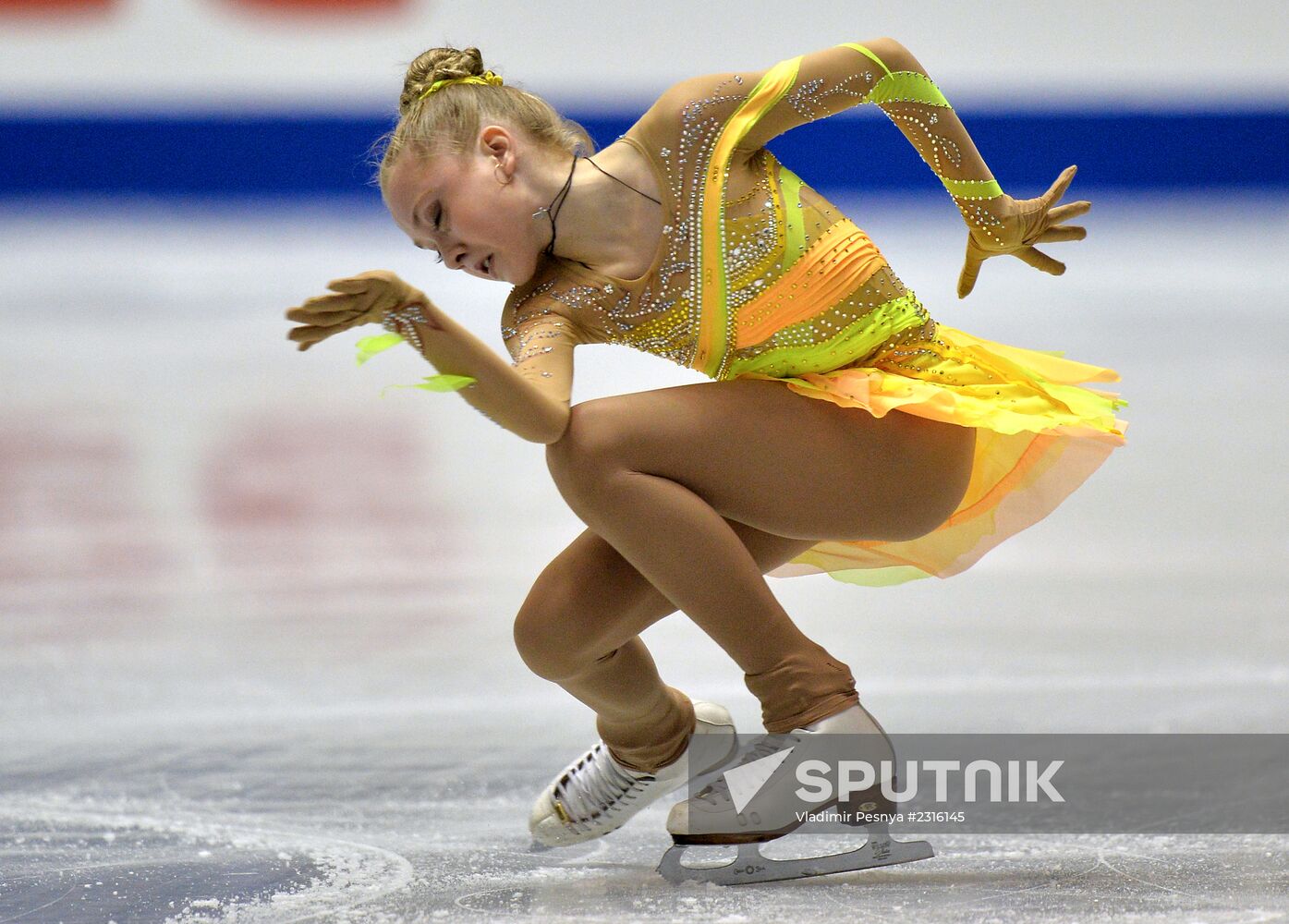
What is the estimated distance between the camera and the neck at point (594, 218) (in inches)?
56.2

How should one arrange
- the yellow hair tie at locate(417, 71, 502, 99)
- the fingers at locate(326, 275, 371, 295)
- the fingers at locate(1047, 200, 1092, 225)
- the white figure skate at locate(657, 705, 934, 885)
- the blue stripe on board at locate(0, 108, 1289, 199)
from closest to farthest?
1. the fingers at locate(326, 275, 371, 295)
2. the white figure skate at locate(657, 705, 934, 885)
3. the yellow hair tie at locate(417, 71, 502, 99)
4. the fingers at locate(1047, 200, 1092, 225)
5. the blue stripe on board at locate(0, 108, 1289, 199)

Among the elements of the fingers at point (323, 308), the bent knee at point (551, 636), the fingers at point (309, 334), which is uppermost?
the fingers at point (323, 308)

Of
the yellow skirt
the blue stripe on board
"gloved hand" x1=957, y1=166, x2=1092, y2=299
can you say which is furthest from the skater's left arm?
the blue stripe on board

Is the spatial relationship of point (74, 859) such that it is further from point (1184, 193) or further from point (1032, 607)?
point (1184, 193)

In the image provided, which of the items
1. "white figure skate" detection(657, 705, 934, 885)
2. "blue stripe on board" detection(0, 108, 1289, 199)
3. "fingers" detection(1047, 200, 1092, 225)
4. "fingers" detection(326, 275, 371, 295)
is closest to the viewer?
"fingers" detection(326, 275, 371, 295)

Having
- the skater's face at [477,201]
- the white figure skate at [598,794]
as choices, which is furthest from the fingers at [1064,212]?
the white figure skate at [598,794]

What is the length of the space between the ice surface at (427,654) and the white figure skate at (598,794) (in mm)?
30

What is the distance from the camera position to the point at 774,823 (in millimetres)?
1331

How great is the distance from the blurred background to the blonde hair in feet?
2.29

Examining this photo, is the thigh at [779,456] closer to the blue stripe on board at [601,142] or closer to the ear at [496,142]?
the ear at [496,142]

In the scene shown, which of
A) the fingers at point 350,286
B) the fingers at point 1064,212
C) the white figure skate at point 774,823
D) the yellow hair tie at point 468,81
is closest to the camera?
the fingers at point 350,286

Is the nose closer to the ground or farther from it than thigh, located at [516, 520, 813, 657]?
farther from it

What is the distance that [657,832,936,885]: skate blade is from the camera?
134 cm

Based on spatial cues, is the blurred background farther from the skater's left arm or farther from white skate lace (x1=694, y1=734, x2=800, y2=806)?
the skater's left arm
